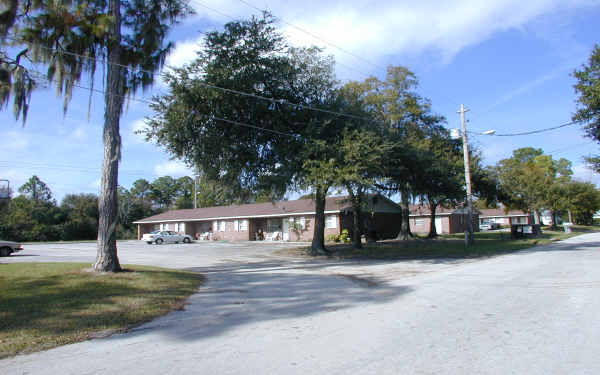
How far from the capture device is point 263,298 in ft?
29.8

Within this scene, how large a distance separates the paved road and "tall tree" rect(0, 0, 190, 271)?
4282 mm

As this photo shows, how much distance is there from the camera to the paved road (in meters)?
4.59

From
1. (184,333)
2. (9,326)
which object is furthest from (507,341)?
(9,326)

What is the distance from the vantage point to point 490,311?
7164 mm

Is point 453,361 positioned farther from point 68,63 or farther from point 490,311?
point 68,63

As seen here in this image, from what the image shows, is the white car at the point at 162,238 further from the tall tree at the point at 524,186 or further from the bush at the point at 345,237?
the tall tree at the point at 524,186

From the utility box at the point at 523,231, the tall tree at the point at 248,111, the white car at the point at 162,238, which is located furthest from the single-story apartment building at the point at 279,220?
the tall tree at the point at 248,111

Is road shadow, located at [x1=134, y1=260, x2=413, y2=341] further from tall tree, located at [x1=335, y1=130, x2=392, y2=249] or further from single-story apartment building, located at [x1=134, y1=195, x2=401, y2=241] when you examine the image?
single-story apartment building, located at [x1=134, y1=195, x2=401, y2=241]

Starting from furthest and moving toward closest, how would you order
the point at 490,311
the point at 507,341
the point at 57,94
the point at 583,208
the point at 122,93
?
the point at 583,208
the point at 122,93
the point at 57,94
the point at 490,311
the point at 507,341

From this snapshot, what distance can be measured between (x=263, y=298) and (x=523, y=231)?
105 ft

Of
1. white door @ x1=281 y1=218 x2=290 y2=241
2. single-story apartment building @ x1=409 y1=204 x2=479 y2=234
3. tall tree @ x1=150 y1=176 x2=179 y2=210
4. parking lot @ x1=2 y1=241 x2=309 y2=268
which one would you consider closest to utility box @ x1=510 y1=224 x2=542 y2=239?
single-story apartment building @ x1=409 y1=204 x2=479 y2=234

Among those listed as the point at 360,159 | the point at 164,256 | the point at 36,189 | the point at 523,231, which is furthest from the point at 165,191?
the point at 360,159

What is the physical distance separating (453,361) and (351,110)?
16276mm

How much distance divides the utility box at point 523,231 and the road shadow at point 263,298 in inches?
1013
